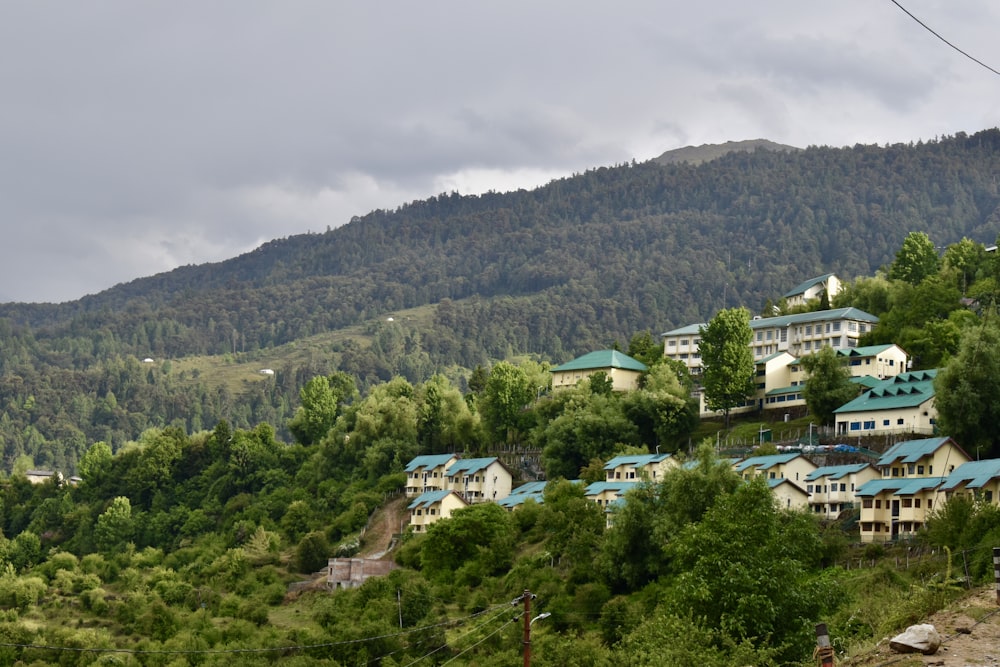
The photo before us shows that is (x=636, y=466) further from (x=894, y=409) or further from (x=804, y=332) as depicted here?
(x=804, y=332)

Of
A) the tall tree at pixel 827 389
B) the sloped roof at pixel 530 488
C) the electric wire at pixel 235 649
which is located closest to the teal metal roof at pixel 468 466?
the sloped roof at pixel 530 488

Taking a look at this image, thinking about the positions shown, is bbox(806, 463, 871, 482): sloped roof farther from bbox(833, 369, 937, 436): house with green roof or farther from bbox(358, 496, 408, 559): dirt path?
bbox(358, 496, 408, 559): dirt path

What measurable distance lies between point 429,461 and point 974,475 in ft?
158

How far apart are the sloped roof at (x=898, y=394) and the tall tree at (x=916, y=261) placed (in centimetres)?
3114

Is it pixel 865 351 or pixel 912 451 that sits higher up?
pixel 865 351

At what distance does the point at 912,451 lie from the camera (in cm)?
6794

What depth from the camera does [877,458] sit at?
73.1 metres

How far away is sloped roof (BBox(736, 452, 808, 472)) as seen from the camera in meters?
71.9

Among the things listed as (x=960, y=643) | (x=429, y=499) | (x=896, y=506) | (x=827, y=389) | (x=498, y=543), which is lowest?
(x=498, y=543)

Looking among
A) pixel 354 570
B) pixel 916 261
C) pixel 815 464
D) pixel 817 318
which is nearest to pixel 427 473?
pixel 354 570

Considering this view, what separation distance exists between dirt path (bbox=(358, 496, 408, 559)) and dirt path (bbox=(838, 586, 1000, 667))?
63.9 m

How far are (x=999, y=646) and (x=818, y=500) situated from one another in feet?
156

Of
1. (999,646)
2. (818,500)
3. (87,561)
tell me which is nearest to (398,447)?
(87,561)

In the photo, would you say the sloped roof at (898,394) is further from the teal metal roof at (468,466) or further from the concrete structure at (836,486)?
the teal metal roof at (468,466)
